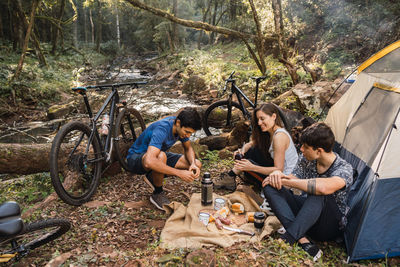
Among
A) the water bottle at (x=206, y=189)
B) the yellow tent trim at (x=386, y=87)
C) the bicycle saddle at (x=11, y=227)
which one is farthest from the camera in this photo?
the water bottle at (x=206, y=189)

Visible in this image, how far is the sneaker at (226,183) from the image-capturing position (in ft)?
13.5

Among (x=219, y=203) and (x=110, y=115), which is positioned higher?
(x=110, y=115)

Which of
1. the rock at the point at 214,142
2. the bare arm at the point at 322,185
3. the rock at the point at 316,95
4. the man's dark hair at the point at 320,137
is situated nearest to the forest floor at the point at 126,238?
the bare arm at the point at 322,185

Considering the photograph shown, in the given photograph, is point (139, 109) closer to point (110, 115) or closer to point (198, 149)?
point (198, 149)

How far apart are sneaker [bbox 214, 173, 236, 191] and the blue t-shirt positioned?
0.94 m

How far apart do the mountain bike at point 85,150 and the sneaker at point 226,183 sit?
1434 millimetres

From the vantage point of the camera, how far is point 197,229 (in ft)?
9.95

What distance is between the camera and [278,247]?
2.65 m

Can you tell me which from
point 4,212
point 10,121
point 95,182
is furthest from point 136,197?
point 10,121

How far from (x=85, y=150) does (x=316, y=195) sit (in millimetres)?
2706

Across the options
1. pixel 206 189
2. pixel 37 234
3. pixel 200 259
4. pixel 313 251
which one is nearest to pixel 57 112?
pixel 37 234

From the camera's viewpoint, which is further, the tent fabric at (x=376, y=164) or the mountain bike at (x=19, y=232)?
the tent fabric at (x=376, y=164)

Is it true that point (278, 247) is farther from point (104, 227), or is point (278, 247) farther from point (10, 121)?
point (10, 121)

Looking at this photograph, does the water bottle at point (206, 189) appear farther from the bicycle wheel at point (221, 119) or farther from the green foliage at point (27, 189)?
the bicycle wheel at point (221, 119)
